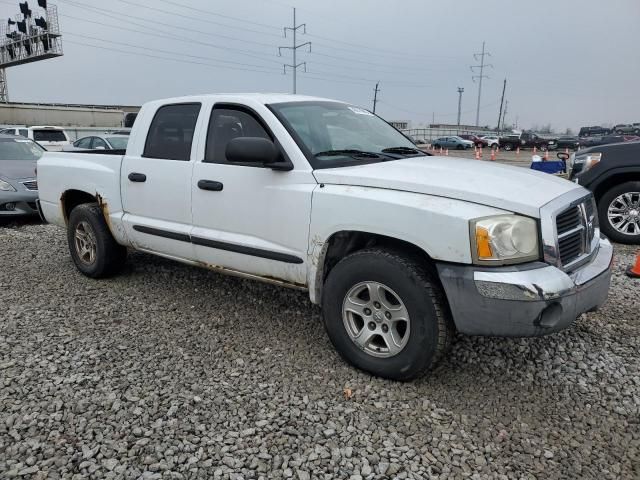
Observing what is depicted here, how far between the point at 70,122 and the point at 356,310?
41.8 m

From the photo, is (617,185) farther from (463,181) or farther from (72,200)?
(72,200)

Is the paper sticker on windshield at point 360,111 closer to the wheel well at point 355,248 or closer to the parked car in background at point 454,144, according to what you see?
the wheel well at point 355,248

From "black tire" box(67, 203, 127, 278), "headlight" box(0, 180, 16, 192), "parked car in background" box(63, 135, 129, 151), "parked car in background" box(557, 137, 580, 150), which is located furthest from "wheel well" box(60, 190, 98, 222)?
"parked car in background" box(557, 137, 580, 150)

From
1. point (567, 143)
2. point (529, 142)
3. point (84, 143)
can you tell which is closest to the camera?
point (84, 143)

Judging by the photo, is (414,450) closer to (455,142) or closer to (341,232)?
(341,232)

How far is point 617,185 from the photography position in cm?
661

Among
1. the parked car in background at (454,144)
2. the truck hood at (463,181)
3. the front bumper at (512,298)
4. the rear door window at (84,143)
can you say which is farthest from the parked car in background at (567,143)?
the front bumper at (512,298)

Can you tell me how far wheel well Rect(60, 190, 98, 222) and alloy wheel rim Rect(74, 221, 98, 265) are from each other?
0.29 metres

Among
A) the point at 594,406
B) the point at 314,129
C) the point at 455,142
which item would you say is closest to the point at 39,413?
the point at 314,129

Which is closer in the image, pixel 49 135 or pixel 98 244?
pixel 98 244

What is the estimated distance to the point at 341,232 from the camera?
322 centimetres

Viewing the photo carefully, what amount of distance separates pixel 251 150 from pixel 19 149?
8.28 metres

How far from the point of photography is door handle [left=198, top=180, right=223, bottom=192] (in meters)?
3.78

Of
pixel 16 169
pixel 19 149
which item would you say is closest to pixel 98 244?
pixel 16 169
